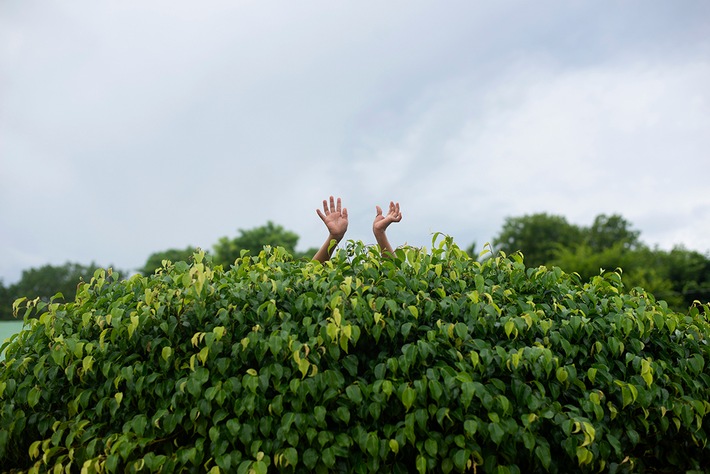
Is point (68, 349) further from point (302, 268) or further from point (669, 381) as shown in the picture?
point (669, 381)

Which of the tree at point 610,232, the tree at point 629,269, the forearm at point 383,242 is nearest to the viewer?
the forearm at point 383,242

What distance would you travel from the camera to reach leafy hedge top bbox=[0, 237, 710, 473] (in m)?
2.61

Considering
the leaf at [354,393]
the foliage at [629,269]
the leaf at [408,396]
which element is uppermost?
the foliage at [629,269]

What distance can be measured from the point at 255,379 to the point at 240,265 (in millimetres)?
863

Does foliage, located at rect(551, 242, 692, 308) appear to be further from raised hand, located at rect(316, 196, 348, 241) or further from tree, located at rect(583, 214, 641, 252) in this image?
raised hand, located at rect(316, 196, 348, 241)

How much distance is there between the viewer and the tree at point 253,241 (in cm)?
3316

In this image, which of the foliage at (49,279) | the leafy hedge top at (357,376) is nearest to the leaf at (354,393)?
the leafy hedge top at (357,376)

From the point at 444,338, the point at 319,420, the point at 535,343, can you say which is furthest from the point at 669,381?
the point at 319,420

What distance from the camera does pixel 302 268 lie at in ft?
10.6

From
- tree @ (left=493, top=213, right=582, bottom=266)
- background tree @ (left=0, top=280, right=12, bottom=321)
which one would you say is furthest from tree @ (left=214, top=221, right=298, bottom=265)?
background tree @ (left=0, top=280, right=12, bottom=321)

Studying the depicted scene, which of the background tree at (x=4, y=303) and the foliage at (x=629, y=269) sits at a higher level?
the background tree at (x=4, y=303)

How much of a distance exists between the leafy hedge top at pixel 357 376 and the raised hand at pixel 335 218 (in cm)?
56

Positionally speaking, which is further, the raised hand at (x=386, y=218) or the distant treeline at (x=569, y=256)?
the distant treeline at (x=569, y=256)

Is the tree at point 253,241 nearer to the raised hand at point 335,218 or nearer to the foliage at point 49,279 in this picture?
the foliage at point 49,279
